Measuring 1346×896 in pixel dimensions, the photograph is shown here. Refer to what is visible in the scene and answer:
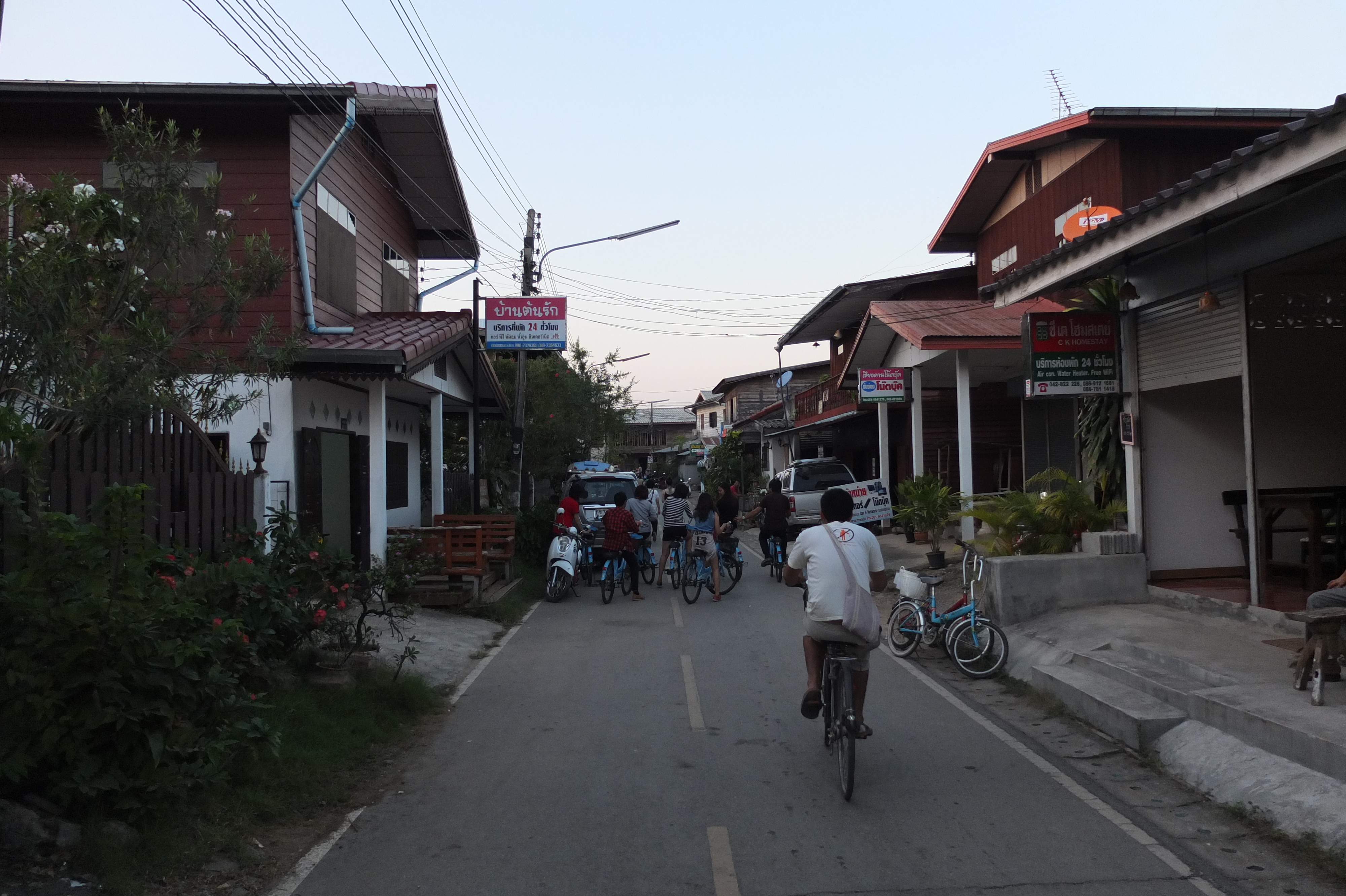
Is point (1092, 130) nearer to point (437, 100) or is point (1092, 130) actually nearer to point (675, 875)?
point (437, 100)

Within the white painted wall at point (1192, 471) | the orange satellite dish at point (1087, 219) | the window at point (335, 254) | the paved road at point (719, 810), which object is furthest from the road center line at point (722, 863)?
the orange satellite dish at point (1087, 219)

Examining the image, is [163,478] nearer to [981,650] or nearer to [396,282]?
[981,650]

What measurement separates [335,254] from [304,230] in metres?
1.32

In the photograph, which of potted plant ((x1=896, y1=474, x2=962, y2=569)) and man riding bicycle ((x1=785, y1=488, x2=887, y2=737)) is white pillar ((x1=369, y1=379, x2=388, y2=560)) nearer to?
man riding bicycle ((x1=785, y1=488, x2=887, y2=737))

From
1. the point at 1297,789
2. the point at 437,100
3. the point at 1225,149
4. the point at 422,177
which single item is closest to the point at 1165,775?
the point at 1297,789

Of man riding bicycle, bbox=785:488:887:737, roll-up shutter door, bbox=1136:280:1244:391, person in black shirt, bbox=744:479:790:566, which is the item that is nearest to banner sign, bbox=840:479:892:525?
person in black shirt, bbox=744:479:790:566

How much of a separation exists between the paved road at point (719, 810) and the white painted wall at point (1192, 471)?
3944mm

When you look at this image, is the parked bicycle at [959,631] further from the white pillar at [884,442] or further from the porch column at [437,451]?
the white pillar at [884,442]

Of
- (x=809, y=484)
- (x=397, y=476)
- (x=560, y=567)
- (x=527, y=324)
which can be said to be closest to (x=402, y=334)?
(x=560, y=567)

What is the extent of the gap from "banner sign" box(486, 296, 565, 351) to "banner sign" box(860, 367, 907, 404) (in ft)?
20.1

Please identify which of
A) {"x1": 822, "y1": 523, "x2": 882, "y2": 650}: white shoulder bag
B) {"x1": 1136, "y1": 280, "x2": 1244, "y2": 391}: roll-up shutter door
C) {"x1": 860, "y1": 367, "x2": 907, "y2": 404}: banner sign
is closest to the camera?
{"x1": 822, "y1": 523, "x2": 882, "y2": 650}: white shoulder bag

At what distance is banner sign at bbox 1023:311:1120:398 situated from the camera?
11.4 meters

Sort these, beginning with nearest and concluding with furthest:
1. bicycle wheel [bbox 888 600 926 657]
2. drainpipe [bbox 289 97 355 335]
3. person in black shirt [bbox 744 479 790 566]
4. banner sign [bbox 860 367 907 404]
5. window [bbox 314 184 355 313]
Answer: bicycle wheel [bbox 888 600 926 657]
drainpipe [bbox 289 97 355 335]
window [bbox 314 184 355 313]
person in black shirt [bbox 744 479 790 566]
banner sign [bbox 860 367 907 404]

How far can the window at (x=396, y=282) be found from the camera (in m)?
18.0
